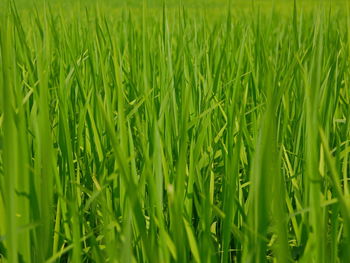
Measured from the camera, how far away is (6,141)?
383 millimetres

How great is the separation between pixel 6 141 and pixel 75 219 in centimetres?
10

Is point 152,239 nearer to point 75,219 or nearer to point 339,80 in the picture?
point 75,219

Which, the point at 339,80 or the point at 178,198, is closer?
the point at 178,198

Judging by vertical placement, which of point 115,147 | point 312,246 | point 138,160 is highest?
point 115,147

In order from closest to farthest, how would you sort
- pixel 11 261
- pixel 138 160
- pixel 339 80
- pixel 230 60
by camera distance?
1. pixel 11 261
2. pixel 138 160
3. pixel 339 80
4. pixel 230 60

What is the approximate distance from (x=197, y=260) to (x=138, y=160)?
0.44 m

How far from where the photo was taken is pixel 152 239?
51cm

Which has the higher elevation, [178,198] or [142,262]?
[178,198]

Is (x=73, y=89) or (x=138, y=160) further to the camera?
(x=73, y=89)

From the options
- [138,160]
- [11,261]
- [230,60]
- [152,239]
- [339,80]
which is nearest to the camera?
[11,261]

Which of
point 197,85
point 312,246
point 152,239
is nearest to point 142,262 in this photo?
point 152,239

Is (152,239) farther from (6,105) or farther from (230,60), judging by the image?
(230,60)

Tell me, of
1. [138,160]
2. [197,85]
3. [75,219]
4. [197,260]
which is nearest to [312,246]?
[197,260]

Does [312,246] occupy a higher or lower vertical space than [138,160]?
higher
